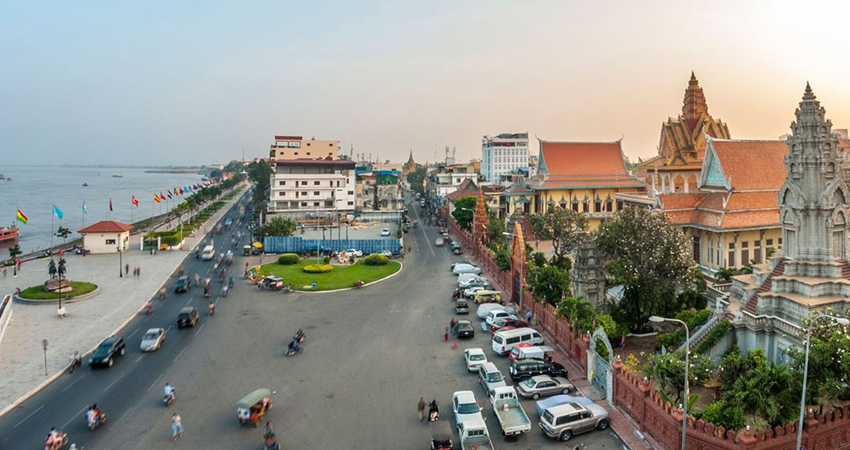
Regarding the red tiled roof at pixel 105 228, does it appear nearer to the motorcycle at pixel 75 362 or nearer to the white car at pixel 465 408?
the motorcycle at pixel 75 362

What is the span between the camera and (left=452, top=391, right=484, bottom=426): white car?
17453 millimetres

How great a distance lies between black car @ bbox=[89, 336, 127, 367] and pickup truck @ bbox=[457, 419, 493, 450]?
54.6 feet

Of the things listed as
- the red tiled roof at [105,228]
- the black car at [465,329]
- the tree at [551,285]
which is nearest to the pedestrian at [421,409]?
the black car at [465,329]

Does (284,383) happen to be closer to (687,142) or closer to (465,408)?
(465,408)

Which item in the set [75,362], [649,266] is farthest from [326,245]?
[649,266]

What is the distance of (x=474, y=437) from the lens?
16219 mm

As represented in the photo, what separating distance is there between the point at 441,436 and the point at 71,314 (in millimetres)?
26184

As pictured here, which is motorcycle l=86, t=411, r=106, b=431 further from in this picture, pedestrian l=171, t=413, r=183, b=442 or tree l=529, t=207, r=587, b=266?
tree l=529, t=207, r=587, b=266

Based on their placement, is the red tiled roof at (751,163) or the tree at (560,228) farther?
the tree at (560,228)

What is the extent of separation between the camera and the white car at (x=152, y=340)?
2519cm

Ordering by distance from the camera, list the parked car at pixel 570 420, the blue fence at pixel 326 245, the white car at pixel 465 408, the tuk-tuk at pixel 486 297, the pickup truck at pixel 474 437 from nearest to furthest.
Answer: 1. the pickup truck at pixel 474 437
2. the parked car at pixel 570 420
3. the white car at pixel 465 408
4. the tuk-tuk at pixel 486 297
5. the blue fence at pixel 326 245

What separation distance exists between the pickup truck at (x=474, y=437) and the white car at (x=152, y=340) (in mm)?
16788

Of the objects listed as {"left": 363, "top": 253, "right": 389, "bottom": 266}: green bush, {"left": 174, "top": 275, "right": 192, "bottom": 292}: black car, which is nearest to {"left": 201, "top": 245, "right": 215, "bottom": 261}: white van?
{"left": 174, "top": 275, "right": 192, "bottom": 292}: black car

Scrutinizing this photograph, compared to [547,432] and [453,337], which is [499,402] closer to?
[547,432]
